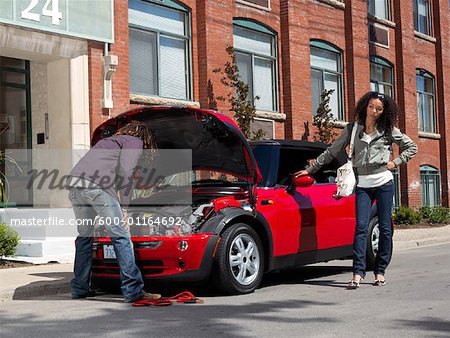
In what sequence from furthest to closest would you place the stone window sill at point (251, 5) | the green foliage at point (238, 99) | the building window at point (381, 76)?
1. the building window at point (381, 76)
2. the stone window sill at point (251, 5)
3. the green foliage at point (238, 99)

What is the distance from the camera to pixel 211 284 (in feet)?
24.4

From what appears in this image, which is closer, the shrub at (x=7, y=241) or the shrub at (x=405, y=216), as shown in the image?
the shrub at (x=7, y=241)

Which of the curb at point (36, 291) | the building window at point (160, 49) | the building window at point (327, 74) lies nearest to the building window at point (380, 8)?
the building window at point (327, 74)

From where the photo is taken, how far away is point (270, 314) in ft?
20.6

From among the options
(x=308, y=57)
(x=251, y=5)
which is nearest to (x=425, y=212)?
(x=308, y=57)

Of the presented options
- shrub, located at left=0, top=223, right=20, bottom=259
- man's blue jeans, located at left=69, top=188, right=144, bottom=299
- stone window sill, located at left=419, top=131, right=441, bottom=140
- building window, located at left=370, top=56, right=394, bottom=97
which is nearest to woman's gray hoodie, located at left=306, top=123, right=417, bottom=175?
man's blue jeans, located at left=69, top=188, right=144, bottom=299

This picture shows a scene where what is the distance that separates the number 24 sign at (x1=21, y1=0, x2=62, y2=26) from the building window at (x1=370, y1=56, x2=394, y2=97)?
1277 centimetres

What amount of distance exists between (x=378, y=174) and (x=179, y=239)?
7.99ft

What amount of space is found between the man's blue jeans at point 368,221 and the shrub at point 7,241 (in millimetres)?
5281

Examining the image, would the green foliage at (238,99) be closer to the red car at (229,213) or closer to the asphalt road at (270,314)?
the red car at (229,213)

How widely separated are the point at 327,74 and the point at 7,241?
13.2 metres

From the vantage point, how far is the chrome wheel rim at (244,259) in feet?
24.3

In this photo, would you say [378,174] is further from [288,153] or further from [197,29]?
[197,29]

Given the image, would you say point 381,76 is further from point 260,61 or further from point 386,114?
Answer: point 386,114
